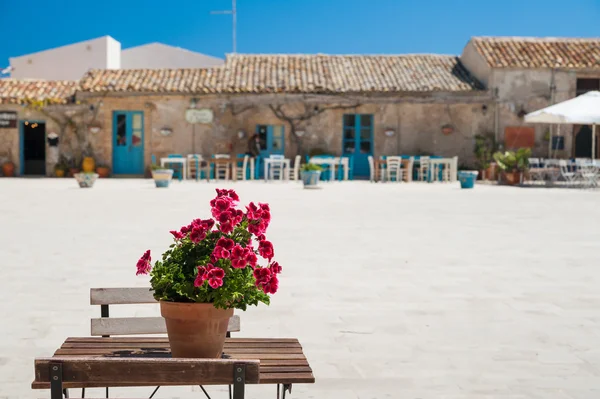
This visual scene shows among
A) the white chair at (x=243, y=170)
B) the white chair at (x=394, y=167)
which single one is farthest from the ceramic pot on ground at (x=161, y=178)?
the white chair at (x=394, y=167)

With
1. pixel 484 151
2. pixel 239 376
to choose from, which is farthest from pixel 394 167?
Answer: pixel 239 376

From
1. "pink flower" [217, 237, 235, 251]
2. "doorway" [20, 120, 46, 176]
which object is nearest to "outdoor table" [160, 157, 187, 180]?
"doorway" [20, 120, 46, 176]

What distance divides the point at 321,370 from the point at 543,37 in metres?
25.6

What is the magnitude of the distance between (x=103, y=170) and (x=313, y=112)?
7.01 meters

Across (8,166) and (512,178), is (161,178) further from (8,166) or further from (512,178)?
(512,178)

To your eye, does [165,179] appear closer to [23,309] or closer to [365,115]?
[365,115]

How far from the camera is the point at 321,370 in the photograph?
3930 millimetres

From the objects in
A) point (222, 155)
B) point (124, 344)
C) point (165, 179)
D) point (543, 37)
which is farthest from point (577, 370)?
point (543, 37)

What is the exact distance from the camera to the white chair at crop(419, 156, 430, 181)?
23531mm

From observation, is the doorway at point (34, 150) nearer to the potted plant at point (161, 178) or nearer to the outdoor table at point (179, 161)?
the outdoor table at point (179, 161)

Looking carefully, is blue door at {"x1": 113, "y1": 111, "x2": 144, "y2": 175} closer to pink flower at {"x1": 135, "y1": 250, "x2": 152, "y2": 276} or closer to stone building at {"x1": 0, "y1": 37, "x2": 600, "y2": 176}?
stone building at {"x1": 0, "y1": 37, "x2": 600, "y2": 176}

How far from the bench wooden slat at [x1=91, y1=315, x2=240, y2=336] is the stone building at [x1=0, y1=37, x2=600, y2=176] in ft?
73.6

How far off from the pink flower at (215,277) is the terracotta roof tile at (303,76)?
22930mm

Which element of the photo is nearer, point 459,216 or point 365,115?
point 459,216
